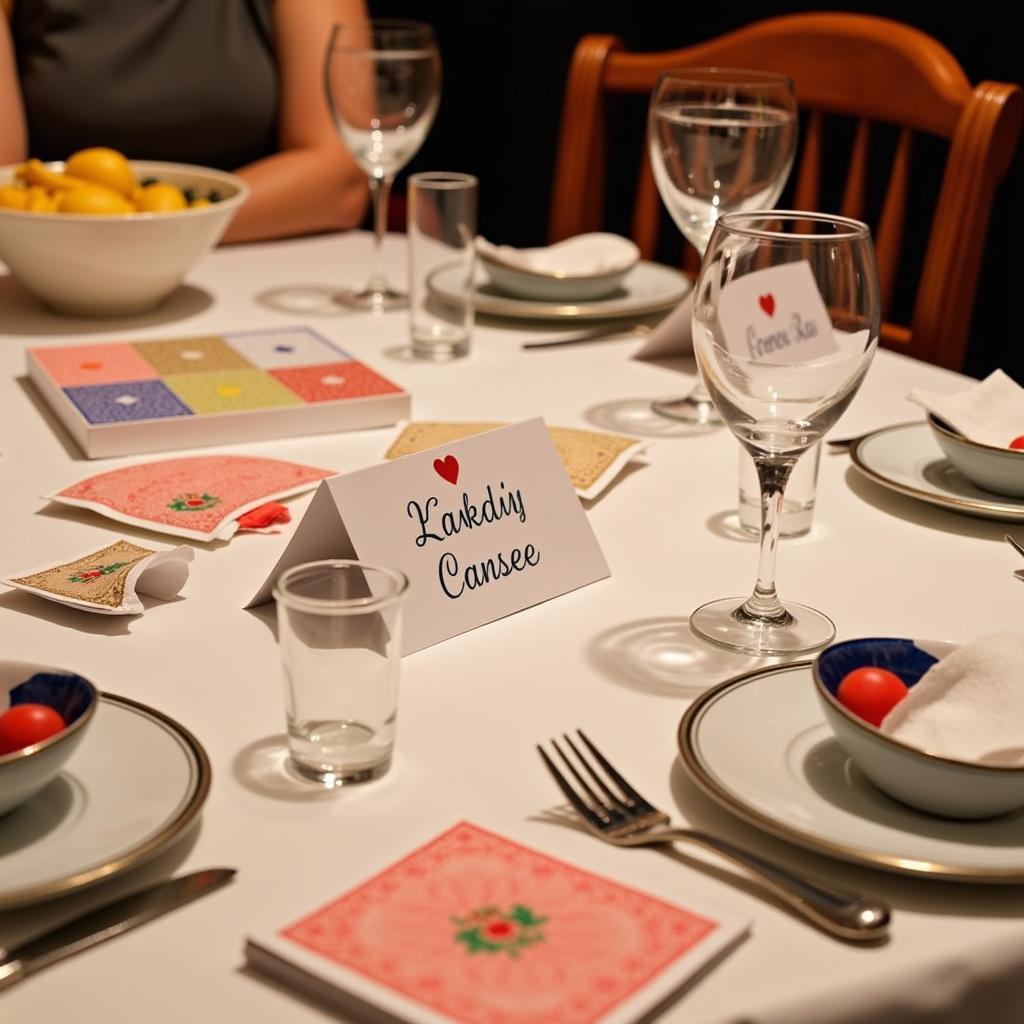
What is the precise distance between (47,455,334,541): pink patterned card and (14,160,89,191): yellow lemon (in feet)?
1.72

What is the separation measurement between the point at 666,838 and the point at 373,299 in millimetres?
1092

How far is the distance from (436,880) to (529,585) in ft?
1.04

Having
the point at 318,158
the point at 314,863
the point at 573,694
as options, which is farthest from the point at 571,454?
the point at 318,158

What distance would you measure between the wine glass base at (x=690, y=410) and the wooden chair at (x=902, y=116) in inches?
17.6

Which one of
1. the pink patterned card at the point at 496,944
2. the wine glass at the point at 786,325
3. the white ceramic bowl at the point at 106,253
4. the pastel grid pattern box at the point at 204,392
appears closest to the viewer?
the pink patterned card at the point at 496,944

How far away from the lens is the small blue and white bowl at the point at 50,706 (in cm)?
54

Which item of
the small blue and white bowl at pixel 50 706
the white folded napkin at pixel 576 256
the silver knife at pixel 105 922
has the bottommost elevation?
the silver knife at pixel 105 922

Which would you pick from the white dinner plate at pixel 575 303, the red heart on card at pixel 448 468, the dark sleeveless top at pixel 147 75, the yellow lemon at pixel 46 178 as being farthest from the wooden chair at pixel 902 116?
the red heart on card at pixel 448 468

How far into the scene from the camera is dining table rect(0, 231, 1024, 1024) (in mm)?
507

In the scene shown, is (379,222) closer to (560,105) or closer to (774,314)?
(774,314)

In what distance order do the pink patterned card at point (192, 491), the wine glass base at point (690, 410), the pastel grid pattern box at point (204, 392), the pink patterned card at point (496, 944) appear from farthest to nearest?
the wine glass base at point (690, 410) < the pastel grid pattern box at point (204, 392) < the pink patterned card at point (192, 491) < the pink patterned card at point (496, 944)

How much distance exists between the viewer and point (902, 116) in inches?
62.2

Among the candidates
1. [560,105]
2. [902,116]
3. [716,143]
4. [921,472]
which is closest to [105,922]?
[921,472]

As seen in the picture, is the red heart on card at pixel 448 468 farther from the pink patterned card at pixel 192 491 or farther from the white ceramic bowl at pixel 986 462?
the white ceramic bowl at pixel 986 462
